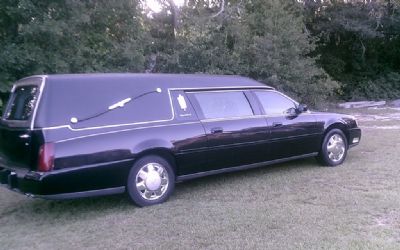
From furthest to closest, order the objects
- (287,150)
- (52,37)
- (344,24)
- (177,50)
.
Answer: (344,24) → (177,50) → (52,37) → (287,150)

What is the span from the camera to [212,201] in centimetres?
620

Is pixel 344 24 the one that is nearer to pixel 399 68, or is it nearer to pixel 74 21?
pixel 399 68

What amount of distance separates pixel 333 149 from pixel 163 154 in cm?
329

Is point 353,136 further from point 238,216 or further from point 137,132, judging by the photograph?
point 137,132

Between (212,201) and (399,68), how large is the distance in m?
24.6

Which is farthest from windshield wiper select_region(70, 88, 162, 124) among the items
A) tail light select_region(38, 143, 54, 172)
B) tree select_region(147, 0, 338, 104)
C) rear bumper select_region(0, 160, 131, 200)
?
tree select_region(147, 0, 338, 104)

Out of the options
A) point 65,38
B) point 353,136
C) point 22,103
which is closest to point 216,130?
point 22,103

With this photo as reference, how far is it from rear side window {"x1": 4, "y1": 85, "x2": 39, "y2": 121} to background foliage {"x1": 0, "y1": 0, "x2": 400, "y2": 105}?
5.14 m

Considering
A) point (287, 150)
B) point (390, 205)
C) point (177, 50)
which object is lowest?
point (390, 205)

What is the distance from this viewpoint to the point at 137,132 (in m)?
→ 6.06

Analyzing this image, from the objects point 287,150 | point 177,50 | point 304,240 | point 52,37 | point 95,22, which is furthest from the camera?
point 177,50

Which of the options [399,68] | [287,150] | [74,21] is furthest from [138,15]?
[399,68]

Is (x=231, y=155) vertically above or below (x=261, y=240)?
above

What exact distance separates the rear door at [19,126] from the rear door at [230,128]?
7.04 ft
